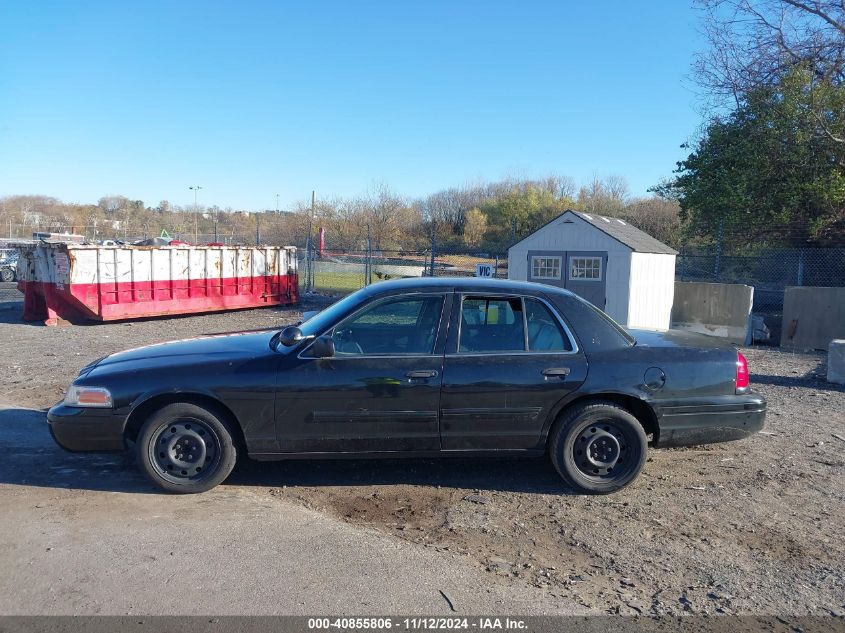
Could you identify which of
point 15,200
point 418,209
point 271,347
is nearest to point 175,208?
point 15,200

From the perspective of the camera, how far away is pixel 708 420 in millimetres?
5180

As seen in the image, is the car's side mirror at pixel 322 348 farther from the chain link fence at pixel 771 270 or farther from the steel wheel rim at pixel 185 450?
the chain link fence at pixel 771 270

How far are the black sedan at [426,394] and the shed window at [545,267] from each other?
30.1 feet

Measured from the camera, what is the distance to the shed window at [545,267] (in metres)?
14.4

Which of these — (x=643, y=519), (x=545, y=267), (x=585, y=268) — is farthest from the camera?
(x=545, y=267)

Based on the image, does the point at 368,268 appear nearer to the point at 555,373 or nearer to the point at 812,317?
the point at 812,317

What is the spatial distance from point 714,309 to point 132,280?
42.7 feet

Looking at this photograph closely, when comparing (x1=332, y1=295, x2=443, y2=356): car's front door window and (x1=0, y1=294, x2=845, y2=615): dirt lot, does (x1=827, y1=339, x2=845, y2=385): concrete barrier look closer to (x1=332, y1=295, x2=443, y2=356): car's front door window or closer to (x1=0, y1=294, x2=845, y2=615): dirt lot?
(x1=0, y1=294, x2=845, y2=615): dirt lot

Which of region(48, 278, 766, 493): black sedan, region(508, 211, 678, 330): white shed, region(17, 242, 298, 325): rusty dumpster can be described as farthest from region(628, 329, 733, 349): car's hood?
region(17, 242, 298, 325): rusty dumpster

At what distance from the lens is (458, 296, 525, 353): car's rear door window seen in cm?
511

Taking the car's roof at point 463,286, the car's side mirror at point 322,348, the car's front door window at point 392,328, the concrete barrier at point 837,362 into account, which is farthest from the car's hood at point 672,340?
the concrete barrier at point 837,362

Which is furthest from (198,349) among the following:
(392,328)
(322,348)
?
(392,328)

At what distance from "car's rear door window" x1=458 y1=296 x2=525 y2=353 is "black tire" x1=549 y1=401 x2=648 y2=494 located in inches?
26.7

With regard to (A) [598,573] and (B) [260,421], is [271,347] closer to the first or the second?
(B) [260,421]
